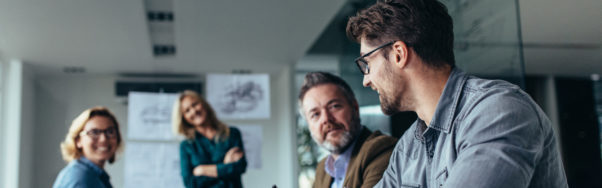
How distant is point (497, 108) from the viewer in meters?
0.83

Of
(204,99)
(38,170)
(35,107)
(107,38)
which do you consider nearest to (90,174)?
(38,170)

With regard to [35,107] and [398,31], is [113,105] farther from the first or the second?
[398,31]

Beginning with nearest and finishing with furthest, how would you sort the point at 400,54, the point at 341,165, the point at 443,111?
the point at 443,111
the point at 400,54
the point at 341,165

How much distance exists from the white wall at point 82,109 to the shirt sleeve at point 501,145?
2556 millimetres

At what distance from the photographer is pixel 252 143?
3.52 meters

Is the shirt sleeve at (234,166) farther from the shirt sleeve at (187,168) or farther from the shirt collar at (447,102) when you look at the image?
the shirt collar at (447,102)

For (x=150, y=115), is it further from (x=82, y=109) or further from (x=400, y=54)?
(x=400, y=54)

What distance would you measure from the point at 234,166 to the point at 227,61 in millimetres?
913

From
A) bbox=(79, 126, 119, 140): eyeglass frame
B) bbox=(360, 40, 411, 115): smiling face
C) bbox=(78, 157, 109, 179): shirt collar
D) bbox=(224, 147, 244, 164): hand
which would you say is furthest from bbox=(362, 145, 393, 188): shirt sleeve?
bbox=(79, 126, 119, 140): eyeglass frame

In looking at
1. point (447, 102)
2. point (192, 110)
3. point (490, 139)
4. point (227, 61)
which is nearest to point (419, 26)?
point (447, 102)

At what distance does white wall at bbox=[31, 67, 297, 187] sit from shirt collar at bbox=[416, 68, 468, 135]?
2.37m

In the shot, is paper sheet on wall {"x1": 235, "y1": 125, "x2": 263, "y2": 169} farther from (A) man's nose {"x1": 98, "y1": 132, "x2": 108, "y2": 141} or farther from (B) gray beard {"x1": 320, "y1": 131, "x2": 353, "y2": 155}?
(B) gray beard {"x1": 320, "y1": 131, "x2": 353, "y2": 155}

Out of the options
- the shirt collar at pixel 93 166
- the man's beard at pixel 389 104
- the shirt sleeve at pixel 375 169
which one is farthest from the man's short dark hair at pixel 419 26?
the shirt collar at pixel 93 166

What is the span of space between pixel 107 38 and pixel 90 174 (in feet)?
6.59
